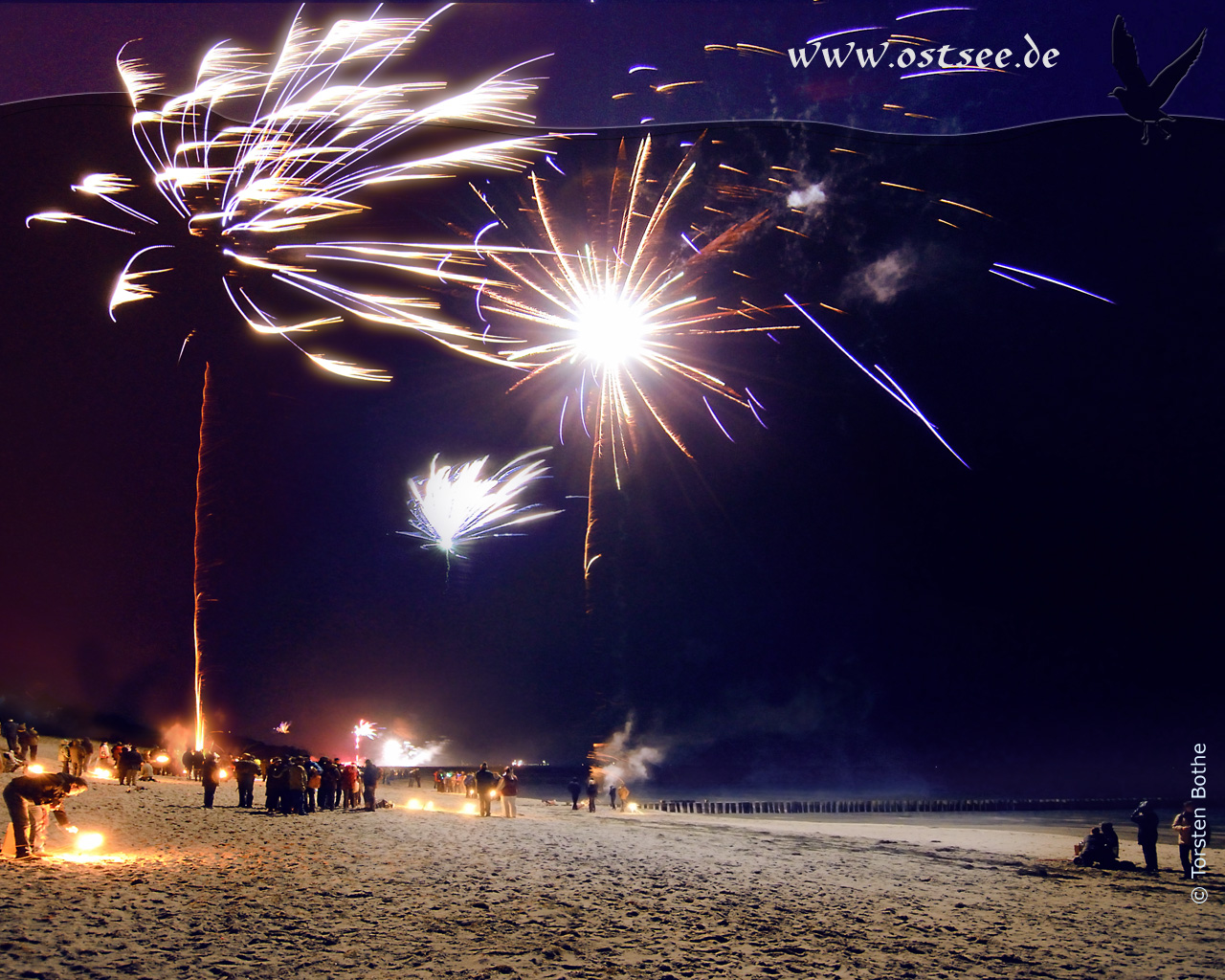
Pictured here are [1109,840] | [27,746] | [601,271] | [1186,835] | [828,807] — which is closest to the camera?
[1186,835]

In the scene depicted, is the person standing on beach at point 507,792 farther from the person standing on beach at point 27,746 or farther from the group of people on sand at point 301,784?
the person standing on beach at point 27,746

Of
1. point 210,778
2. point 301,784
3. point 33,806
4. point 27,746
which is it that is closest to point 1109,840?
point 301,784

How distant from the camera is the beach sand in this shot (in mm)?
5910

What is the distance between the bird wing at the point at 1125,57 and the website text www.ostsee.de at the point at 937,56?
0.69 m

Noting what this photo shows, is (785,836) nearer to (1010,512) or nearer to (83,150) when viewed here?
(83,150)

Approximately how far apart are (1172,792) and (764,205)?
112 feet

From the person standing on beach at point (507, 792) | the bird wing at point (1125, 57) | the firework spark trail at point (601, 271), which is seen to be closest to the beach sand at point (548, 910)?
the person standing on beach at point (507, 792)

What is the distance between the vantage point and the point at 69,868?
26.2 feet

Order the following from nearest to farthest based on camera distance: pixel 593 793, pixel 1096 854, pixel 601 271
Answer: pixel 1096 854
pixel 601 271
pixel 593 793

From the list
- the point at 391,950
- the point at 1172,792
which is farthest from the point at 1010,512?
the point at 391,950

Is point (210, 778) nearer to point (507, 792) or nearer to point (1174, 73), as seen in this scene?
point (507, 792)

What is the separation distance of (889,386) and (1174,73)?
26660 millimetres

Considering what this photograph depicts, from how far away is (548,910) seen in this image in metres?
7.65

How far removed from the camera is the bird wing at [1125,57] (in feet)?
33.1
